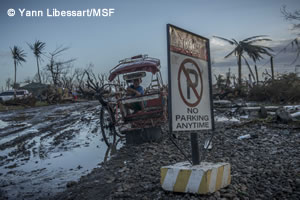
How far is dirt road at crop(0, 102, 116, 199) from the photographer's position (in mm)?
5535

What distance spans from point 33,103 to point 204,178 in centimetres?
3096

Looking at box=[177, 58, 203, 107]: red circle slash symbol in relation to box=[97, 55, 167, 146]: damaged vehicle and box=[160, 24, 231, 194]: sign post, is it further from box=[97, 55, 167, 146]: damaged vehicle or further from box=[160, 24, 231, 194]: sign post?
box=[97, 55, 167, 146]: damaged vehicle

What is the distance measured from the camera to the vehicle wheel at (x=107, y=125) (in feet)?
30.5

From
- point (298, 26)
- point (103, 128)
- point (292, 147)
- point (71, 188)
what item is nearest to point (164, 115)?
point (103, 128)

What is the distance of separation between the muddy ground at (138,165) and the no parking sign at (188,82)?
91cm

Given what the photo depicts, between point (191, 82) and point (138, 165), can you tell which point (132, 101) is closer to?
point (138, 165)

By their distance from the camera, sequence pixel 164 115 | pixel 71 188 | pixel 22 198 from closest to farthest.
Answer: pixel 22 198 → pixel 71 188 → pixel 164 115

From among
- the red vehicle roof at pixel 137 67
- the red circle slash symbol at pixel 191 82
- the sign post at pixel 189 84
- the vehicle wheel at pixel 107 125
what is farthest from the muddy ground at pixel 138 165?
the red vehicle roof at pixel 137 67

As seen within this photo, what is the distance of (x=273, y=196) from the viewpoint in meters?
4.02

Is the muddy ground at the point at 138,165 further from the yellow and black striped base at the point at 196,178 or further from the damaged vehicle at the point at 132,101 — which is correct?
the damaged vehicle at the point at 132,101

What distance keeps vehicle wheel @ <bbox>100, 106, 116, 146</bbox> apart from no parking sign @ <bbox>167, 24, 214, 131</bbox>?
5.26m

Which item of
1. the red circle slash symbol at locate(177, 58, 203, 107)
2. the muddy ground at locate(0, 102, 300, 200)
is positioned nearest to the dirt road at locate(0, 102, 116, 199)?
the muddy ground at locate(0, 102, 300, 200)

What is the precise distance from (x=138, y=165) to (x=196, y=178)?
240cm

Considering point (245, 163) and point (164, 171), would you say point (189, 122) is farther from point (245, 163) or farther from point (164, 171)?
point (245, 163)
